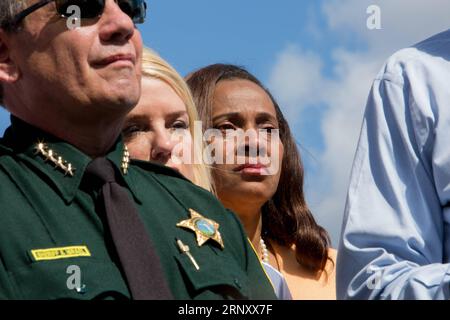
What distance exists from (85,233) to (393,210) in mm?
919

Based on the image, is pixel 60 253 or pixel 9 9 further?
pixel 9 9

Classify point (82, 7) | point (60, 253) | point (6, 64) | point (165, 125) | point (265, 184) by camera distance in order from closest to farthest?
point (60, 253), point (82, 7), point (6, 64), point (165, 125), point (265, 184)

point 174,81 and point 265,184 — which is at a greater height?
point 174,81

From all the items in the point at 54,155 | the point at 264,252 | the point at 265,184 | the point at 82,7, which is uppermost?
the point at 82,7

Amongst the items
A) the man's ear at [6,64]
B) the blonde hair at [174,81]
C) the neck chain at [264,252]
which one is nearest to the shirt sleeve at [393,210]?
the man's ear at [6,64]

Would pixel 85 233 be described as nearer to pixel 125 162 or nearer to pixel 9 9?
pixel 125 162

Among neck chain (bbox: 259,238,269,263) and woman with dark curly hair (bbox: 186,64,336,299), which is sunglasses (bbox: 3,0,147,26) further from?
neck chain (bbox: 259,238,269,263)

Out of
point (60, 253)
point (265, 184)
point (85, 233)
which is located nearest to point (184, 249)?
point (85, 233)

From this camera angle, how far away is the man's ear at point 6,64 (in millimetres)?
4016

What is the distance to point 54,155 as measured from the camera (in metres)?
3.83

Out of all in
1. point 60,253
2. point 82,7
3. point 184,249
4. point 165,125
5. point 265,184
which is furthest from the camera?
point 265,184

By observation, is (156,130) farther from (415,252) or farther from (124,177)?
(415,252)

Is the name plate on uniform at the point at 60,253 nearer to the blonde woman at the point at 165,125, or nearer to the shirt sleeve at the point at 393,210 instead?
the shirt sleeve at the point at 393,210
